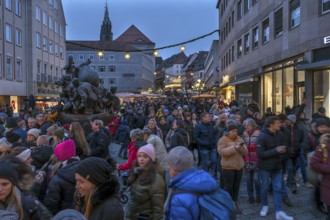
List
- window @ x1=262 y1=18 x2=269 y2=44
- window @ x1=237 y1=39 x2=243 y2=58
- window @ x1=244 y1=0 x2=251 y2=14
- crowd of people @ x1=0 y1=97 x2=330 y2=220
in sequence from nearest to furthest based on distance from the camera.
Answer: crowd of people @ x1=0 y1=97 x2=330 y2=220 → window @ x1=262 y1=18 x2=269 y2=44 → window @ x1=244 y1=0 x2=251 y2=14 → window @ x1=237 y1=39 x2=243 y2=58

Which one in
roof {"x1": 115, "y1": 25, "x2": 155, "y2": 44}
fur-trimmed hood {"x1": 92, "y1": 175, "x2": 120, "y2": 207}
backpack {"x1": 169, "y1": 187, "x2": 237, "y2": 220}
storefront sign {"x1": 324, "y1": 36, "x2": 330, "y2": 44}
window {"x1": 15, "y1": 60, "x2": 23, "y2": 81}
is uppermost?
roof {"x1": 115, "y1": 25, "x2": 155, "y2": 44}

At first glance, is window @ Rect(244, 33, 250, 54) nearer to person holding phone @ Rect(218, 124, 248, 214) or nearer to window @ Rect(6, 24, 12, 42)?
person holding phone @ Rect(218, 124, 248, 214)

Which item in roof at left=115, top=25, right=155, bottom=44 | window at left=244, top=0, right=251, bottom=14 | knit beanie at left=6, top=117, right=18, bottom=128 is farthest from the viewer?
roof at left=115, top=25, right=155, bottom=44

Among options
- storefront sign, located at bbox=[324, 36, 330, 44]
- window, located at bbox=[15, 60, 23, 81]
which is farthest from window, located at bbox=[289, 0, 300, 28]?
window, located at bbox=[15, 60, 23, 81]

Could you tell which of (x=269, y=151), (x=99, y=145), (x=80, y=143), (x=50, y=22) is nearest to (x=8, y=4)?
(x=50, y=22)

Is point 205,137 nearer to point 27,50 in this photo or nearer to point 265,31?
point 265,31

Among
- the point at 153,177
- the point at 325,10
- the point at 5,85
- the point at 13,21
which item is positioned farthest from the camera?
the point at 13,21

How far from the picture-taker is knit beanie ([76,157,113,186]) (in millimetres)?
3146

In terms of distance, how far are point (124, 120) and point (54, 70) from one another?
39.0m

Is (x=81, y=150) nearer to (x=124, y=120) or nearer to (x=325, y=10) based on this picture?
(x=124, y=120)

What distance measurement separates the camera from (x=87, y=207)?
124 inches

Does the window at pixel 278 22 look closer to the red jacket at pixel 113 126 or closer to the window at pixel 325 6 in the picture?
the window at pixel 325 6

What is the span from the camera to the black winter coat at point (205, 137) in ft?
32.1

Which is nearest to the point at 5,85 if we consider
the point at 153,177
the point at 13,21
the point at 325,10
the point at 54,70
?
the point at 13,21
